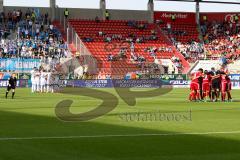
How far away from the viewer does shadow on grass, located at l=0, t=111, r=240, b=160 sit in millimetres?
12664

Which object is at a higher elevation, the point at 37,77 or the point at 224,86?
the point at 37,77

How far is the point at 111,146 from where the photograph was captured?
14.3 meters

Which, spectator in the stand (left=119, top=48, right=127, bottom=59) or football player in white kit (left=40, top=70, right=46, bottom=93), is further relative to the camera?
spectator in the stand (left=119, top=48, right=127, bottom=59)

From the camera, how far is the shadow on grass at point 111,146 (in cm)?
1266

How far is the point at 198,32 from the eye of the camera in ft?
286

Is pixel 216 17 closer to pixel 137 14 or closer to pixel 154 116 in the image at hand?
pixel 137 14

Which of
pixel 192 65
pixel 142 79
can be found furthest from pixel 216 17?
pixel 142 79

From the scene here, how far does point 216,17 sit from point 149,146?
257ft

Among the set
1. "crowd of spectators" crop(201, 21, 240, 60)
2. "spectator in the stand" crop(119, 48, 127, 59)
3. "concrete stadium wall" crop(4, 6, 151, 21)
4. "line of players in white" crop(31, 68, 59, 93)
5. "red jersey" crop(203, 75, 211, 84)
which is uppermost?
"concrete stadium wall" crop(4, 6, 151, 21)

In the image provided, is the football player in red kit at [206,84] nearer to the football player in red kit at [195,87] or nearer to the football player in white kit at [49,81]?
the football player in red kit at [195,87]

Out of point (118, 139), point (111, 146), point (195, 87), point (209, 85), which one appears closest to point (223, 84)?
point (209, 85)

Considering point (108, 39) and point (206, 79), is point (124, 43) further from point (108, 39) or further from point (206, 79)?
point (206, 79)

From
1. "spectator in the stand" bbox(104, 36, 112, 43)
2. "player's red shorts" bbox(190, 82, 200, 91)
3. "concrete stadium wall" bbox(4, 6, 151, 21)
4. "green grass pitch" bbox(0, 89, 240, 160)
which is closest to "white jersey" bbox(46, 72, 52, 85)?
"player's red shorts" bbox(190, 82, 200, 91)

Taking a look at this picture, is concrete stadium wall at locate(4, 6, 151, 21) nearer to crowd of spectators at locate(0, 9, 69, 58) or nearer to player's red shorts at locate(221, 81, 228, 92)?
crowd of spectators at locate(0, 9, 69, 58)
